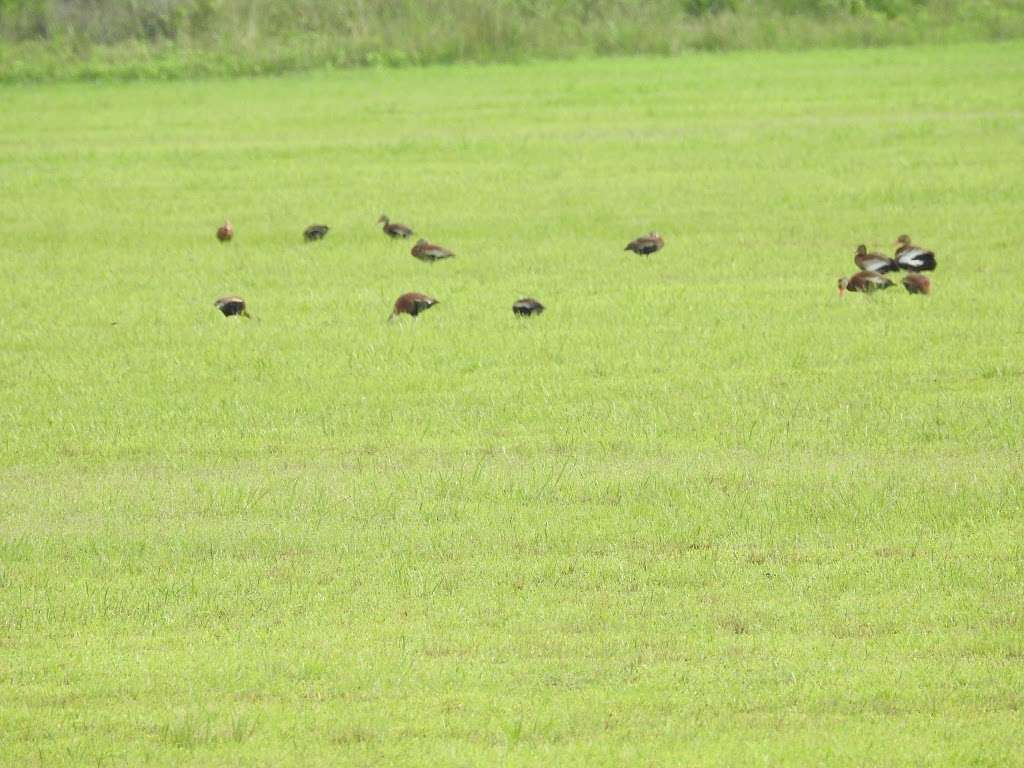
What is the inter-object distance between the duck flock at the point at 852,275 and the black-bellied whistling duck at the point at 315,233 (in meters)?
1.36

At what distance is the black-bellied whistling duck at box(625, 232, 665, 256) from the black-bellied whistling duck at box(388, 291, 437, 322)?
298 cm

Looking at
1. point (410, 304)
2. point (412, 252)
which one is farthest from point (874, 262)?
point (412, 252)

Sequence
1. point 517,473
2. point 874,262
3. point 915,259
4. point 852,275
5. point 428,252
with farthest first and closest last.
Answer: point 428,252, point 852,275, point 915,259, point 874,262, point 517,473

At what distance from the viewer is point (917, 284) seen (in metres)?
13.4

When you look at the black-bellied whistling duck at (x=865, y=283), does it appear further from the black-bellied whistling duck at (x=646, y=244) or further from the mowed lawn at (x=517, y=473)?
the black-bellied whistling duck at (x=646, y=244)

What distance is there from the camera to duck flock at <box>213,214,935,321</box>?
13.1 m

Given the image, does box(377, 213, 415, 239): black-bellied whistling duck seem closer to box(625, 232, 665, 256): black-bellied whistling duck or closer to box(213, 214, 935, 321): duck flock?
box(213, 214, 935, 321): duck flock

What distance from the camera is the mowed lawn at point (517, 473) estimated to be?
5.89 meters

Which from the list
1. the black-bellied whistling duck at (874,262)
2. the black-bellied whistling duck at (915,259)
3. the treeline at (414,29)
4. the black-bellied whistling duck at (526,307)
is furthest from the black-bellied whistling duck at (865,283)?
the treeline at (414,29)

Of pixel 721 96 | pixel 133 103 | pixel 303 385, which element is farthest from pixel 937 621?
pixel 133 103

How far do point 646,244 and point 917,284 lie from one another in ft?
9.36

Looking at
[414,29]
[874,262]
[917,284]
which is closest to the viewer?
[917,284]

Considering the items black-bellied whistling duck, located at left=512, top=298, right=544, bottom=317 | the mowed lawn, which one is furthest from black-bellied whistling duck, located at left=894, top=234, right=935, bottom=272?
black-bellied whistling duck, located at left=512, top=298, right=544, bottom=317

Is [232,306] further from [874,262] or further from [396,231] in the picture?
[874,262]
